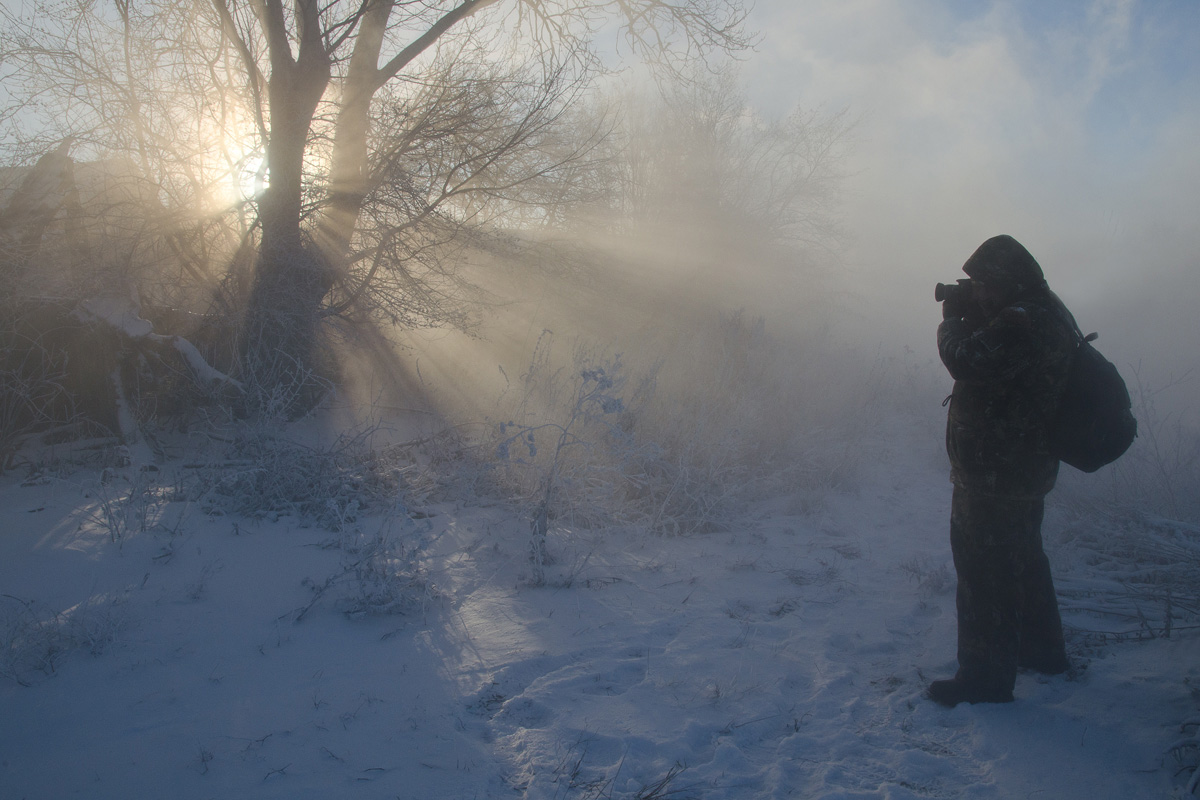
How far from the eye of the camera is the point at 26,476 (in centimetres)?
415

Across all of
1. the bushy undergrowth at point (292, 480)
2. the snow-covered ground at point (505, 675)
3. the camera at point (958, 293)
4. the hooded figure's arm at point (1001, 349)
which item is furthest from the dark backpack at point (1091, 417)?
the bushy undergrowth at point (292, 480)

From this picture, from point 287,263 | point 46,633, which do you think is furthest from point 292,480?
point 287,263

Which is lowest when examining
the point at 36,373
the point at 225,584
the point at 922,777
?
the point at 922,777

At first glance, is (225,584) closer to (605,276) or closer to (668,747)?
(668,747)

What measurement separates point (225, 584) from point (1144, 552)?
17.7ft

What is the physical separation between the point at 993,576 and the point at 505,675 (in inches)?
78.1

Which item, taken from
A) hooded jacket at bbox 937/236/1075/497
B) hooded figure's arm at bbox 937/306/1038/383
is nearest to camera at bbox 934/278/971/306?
→ hooded jacket at bbox 937/236/1075/497

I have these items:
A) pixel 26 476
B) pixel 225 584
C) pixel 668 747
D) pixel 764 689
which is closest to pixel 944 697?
pixel 764 689

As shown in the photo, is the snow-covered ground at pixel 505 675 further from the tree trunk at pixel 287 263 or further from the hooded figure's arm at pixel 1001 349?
the tree trunk at pixel 287 263

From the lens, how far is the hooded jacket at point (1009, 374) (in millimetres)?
2162

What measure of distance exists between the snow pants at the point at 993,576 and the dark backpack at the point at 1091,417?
248 mm

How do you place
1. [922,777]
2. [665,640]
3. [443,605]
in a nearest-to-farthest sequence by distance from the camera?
[922,777] < [665,640] < [443,605]

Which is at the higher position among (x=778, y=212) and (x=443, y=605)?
(x=778, y=212)

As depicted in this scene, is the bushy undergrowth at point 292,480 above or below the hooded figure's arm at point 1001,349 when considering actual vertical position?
below
